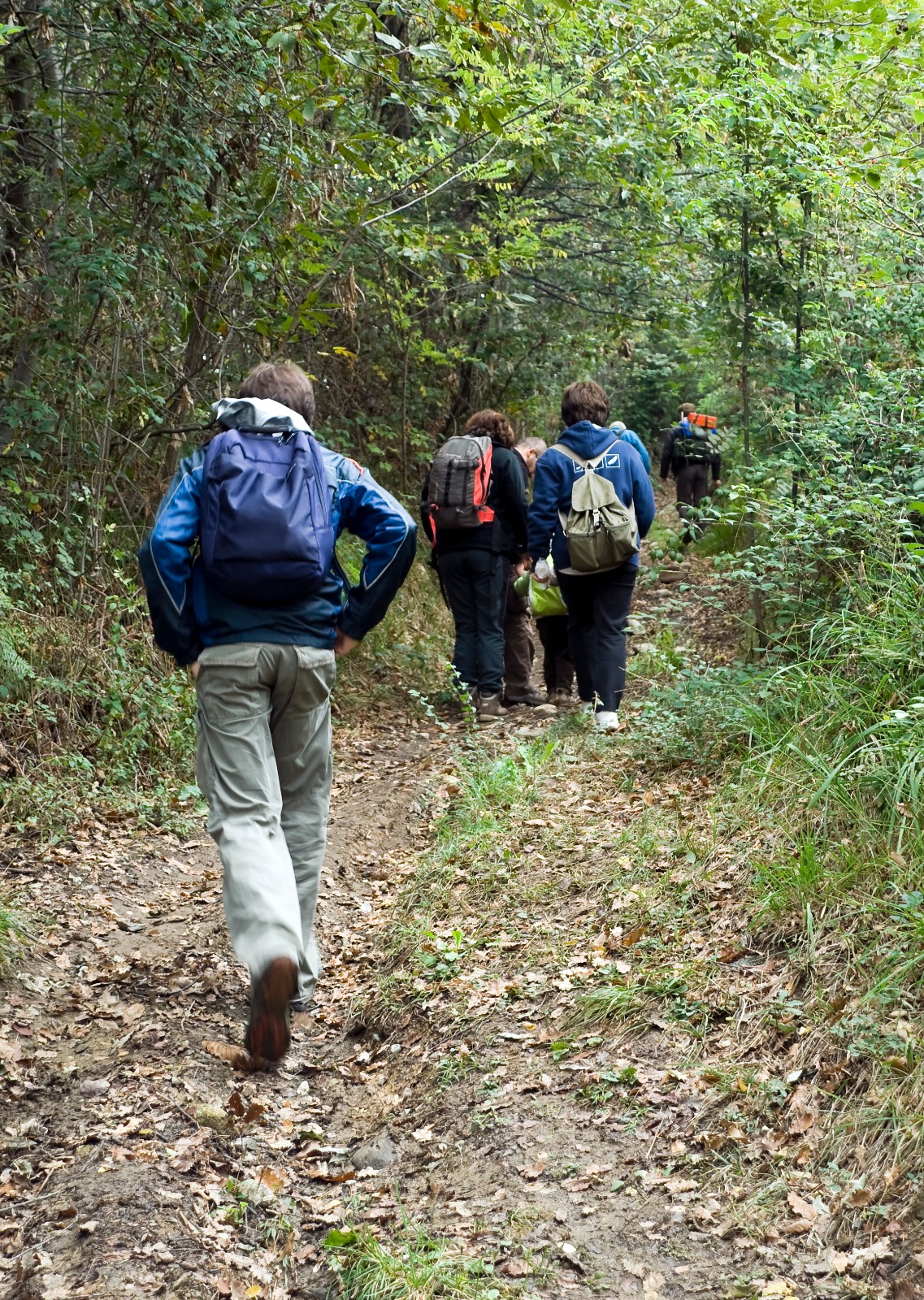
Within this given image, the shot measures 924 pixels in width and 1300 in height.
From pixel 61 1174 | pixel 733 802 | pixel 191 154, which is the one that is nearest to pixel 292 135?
pixel 191 154

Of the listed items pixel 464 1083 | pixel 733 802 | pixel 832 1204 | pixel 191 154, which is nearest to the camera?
pixel 832 1204

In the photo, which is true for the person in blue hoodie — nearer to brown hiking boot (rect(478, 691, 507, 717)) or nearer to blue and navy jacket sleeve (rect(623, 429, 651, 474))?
blue and navy jacket sleeve (rect(623, 429, 651, 474))

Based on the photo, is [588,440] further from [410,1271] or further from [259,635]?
[410,1271]

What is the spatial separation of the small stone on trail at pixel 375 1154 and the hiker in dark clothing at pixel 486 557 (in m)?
5.31

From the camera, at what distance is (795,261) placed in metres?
8.51

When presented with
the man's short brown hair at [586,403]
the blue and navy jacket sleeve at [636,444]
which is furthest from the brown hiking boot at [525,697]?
the man's short brown hair at [586,403]

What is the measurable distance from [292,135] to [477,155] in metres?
4.79

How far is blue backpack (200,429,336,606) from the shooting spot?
4082 mm

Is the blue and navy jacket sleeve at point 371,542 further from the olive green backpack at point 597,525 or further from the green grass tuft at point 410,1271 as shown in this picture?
the olive green backpack at point 597,525

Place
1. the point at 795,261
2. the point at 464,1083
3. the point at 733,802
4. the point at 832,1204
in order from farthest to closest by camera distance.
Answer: the point at 795,261 < the point at 733,802 < the point at 464,1083 < the point at 832,1204

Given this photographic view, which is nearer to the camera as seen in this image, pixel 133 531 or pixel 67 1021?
pixel 67 1021

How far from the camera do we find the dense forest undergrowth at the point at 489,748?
3.49m

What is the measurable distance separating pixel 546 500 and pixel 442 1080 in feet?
14.6

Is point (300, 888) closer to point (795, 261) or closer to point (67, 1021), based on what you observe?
point (67, 1021)
